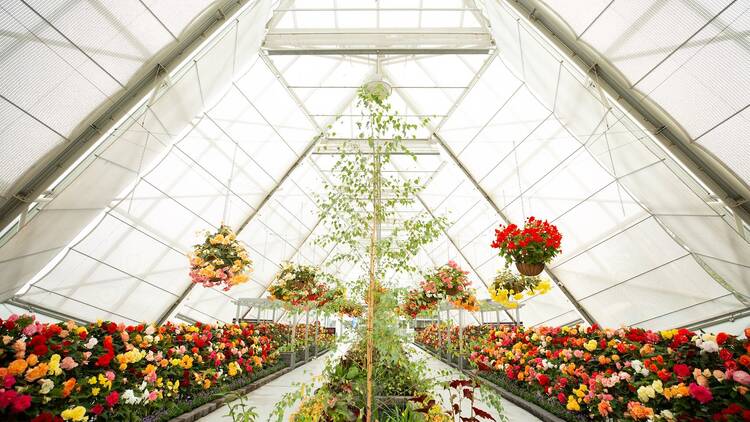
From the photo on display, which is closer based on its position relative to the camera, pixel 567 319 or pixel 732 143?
pixel 732 143

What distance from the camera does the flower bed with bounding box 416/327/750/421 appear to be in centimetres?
250

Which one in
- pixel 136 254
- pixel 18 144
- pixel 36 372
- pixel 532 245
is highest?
pixel 18 144

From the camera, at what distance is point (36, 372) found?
2.37 meters

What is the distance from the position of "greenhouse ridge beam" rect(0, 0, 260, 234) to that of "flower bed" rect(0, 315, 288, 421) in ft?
7.57

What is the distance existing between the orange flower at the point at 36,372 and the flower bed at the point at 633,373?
121 inches

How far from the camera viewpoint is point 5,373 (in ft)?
7.33

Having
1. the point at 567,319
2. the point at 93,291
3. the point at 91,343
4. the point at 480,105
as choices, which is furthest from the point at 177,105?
the point at 567,319

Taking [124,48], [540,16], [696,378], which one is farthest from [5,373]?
[540,16]

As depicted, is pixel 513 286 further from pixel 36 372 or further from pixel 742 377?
pixel 36 372

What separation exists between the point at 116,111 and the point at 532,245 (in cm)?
621

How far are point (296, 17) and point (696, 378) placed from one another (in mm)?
9264

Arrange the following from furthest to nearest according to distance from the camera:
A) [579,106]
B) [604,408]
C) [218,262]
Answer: [579,106] → [218,262] → [604,408]

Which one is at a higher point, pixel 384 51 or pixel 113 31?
pixel 384 51

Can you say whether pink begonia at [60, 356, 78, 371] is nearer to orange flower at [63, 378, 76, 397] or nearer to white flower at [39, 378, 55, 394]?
orange flower at [63, 378, 76, 397]
